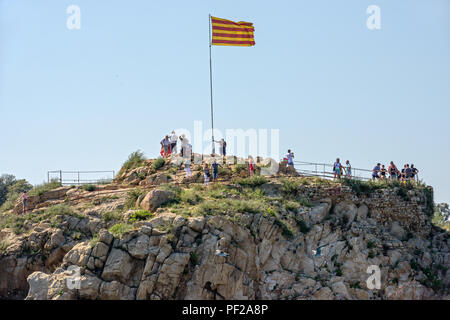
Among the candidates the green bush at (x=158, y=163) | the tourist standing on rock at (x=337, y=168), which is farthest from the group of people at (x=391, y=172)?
the green bush at (x=158, y=163)

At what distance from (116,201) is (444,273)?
18.3 m

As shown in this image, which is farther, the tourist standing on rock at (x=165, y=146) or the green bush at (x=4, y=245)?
the tourist standing on rock at (x=165, y=146)

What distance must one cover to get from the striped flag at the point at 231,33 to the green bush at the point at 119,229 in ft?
46.6

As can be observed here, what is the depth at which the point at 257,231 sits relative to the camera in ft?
116

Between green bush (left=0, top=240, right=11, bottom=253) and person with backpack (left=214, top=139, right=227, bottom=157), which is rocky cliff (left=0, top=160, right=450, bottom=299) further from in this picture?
person with backpack (left=214, top=139, right=227, bottom=157)

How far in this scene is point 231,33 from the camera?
43938 mm

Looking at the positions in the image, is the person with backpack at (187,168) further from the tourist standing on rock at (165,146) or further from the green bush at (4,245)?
the green bush at (4,245)

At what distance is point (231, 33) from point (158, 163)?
902 cm

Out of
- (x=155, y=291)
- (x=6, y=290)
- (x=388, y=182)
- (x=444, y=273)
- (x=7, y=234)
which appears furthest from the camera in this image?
(x=388, y=182)

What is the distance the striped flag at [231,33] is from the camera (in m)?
43.7

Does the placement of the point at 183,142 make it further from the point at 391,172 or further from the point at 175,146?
the point at 391,172

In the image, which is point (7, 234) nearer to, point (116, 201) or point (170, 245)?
point (116, 201)
